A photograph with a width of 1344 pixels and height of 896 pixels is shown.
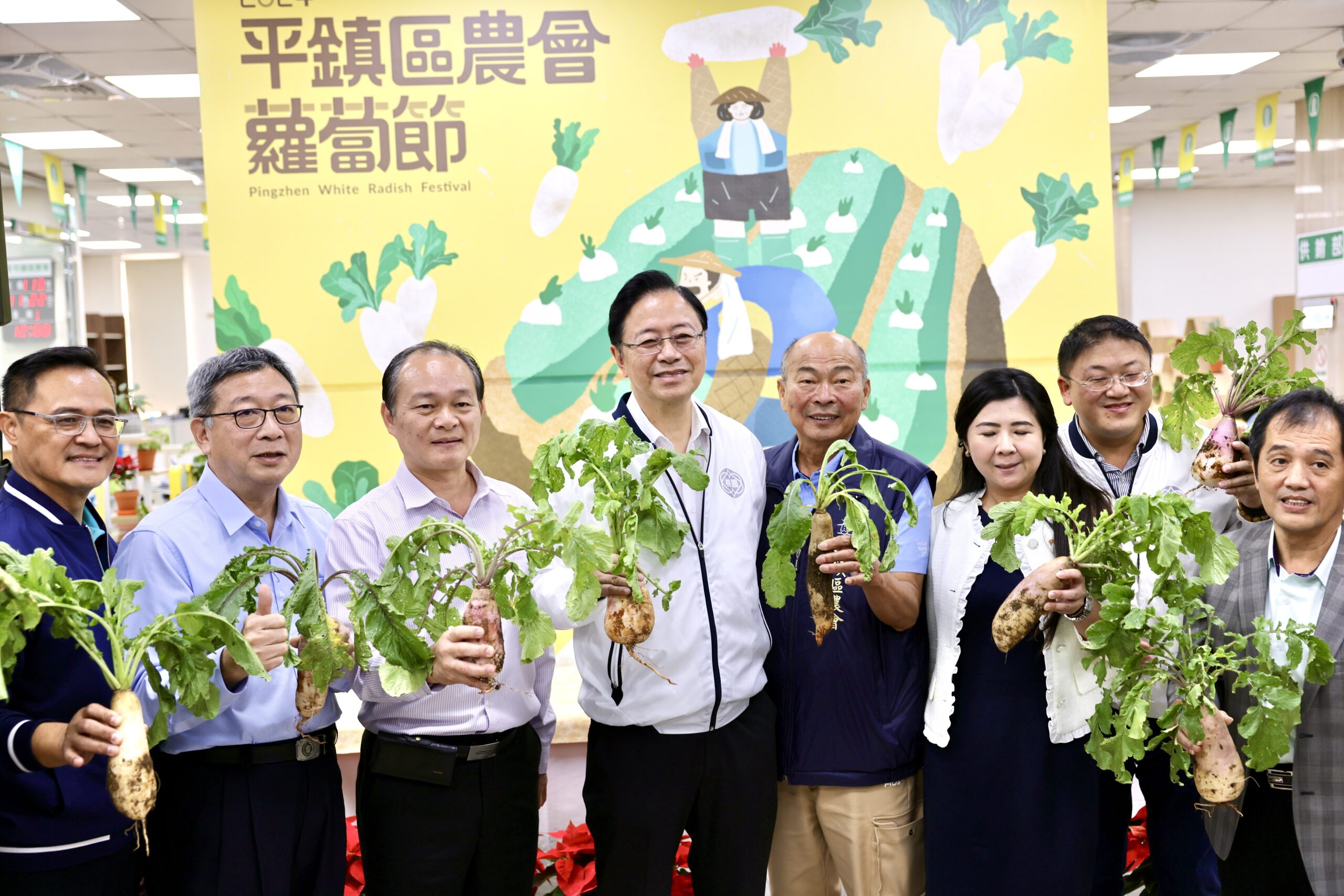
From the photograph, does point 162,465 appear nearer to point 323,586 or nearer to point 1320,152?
point 323,586

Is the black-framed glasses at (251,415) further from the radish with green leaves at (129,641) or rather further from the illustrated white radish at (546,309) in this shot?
the illustrated white radish at (546,309)

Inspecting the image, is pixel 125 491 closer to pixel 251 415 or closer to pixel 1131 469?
pixel 251 415

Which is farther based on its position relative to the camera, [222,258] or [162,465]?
[162,465]

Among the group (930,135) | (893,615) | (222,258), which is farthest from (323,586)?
(930,135)

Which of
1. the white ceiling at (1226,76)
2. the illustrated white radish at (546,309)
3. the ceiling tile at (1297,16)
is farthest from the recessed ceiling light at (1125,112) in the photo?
the illustrated white radish at (546,309)

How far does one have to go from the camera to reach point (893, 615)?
88.1 inches

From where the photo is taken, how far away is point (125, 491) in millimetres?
7633

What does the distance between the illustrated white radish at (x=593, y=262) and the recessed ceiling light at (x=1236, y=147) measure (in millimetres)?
8852

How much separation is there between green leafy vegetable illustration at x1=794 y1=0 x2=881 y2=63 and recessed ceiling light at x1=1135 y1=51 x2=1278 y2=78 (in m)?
4.13

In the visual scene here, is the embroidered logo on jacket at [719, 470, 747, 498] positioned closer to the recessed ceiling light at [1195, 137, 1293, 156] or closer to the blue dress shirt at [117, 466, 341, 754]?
the blue dress shirt at [117, 466, 341, 754]

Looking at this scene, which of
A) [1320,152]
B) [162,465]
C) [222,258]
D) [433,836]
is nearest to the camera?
[433,836]

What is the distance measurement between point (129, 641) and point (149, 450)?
7.94 m

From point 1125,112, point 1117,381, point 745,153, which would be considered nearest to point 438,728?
point 1117,381

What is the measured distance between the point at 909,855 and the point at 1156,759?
73 centimetres
